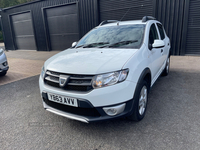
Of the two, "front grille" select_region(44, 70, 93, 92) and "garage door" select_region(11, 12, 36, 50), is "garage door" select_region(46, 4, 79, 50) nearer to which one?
"garage door" select_region(11, 12, 36, 50)

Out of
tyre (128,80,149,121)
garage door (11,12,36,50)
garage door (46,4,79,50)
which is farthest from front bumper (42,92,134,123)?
garage door (11,12,36,50)

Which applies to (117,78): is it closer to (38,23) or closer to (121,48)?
(121,48)

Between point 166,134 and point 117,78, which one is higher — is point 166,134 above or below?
below

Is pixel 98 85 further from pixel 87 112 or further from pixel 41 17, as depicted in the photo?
pixel 41 17

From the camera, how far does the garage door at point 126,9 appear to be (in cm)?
838

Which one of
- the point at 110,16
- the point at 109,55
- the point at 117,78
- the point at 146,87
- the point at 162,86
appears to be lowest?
the point at 162,86

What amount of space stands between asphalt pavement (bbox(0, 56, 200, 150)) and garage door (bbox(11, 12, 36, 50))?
11823 millimetres

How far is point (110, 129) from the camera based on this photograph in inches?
95.0

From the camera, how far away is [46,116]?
289cm

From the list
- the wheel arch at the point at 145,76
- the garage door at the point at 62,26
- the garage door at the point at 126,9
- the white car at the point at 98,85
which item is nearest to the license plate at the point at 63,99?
the white car at the point at 98,85

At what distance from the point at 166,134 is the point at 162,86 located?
209 cm

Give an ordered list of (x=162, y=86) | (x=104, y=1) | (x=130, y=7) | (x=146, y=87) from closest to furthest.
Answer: (x=146, y=87) < (x=162, y=86) < (x=130, y=7) < (x=104, y=1)

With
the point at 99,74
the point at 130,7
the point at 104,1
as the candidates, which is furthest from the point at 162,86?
the point at 104,1

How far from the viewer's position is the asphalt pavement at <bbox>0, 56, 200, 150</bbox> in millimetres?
2098
